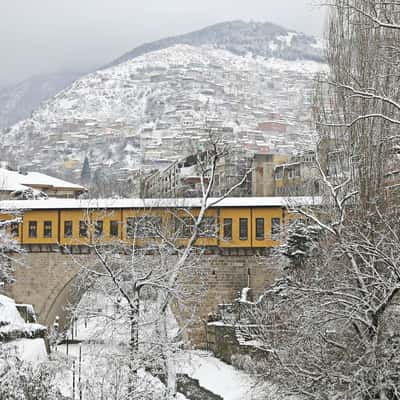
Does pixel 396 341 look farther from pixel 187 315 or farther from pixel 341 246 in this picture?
pixel 187 315

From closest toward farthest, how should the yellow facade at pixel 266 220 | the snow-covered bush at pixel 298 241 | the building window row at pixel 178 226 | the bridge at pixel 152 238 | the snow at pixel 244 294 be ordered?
the snow-covered bush at pixel 298 241, the snow at pixel 244 294, the building window row at pixel 178 226, the bridge at pixel 152 238, the yellow facade at pixel 266 220

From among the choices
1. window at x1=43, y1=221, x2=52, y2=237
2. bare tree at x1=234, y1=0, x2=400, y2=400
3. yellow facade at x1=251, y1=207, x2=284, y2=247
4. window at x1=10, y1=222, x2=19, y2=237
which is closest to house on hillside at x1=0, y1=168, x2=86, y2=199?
window at x1=10, y1=222, x2=19, y2=237

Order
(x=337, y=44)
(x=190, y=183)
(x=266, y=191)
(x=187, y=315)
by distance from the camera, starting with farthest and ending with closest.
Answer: (x=190, y=183) → (x=266, y=191) → (x=187, y=315) → (x=337, y=44)

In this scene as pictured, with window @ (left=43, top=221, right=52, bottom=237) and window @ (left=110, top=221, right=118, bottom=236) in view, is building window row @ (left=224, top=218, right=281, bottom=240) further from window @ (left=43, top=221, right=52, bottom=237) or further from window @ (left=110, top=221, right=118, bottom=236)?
window @ (left=43, top=221, right=52, bottom=237)

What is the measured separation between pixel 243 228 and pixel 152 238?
11.8ft

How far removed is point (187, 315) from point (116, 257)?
851cm

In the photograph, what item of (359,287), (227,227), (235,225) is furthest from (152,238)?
(359,287)

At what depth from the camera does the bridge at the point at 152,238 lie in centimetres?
2511

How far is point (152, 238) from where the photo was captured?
24312 mm

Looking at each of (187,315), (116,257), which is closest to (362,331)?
(116,257)

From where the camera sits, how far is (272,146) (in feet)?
538

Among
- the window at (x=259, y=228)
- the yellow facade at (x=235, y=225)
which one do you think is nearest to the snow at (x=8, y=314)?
the yellow facade at (x=235, y=225)

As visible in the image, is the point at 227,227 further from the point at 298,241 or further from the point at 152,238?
the point at 298,241

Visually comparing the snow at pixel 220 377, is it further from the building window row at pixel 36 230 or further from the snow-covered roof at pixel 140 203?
the building window row at pixel 36 230
